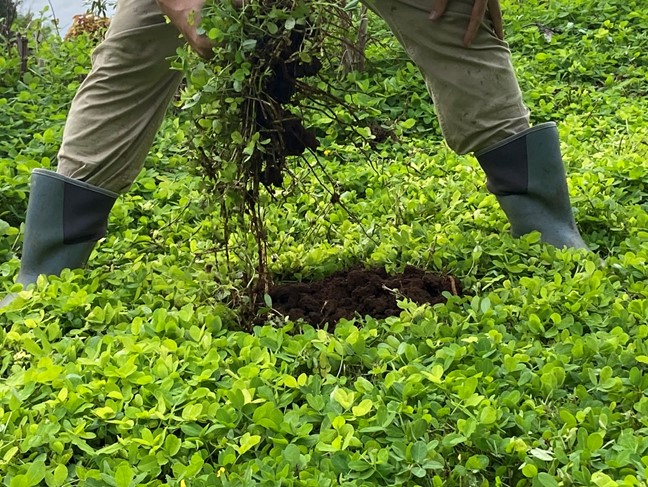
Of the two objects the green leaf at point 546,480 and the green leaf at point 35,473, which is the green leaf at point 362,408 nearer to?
the green leaf at point 546,480

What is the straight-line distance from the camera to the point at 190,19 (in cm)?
199

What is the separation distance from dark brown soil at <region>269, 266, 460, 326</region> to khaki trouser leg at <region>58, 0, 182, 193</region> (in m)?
0.69

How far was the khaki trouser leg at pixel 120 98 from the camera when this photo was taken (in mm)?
2439

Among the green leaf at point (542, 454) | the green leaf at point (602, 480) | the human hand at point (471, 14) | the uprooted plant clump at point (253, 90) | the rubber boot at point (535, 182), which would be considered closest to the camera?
the green leaf at point (602, 480)

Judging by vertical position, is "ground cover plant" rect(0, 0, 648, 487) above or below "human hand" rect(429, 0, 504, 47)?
below

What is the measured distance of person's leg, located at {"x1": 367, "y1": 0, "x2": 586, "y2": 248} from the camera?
2396mm

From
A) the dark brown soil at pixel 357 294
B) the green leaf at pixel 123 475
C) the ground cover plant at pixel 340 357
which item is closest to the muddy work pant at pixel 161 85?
the ground cover plant at pixel 340 357

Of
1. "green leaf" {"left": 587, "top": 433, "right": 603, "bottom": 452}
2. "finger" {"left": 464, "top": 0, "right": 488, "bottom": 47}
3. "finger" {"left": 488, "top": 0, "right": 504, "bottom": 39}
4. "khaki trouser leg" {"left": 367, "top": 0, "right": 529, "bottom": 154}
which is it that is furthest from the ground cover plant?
"finger" {"left": 488, "top": 0, "right": 504, "bottom": 39}

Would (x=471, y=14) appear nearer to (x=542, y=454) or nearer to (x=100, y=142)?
(x=100, y=142)

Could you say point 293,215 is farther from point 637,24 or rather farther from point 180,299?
point 637,24

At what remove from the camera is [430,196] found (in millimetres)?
3293

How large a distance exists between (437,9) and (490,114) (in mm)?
387

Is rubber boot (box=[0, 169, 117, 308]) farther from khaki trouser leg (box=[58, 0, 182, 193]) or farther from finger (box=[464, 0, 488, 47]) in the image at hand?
finger (box=[464, 0, 488, 47])

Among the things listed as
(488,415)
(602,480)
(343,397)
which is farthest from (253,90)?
(602,480)
